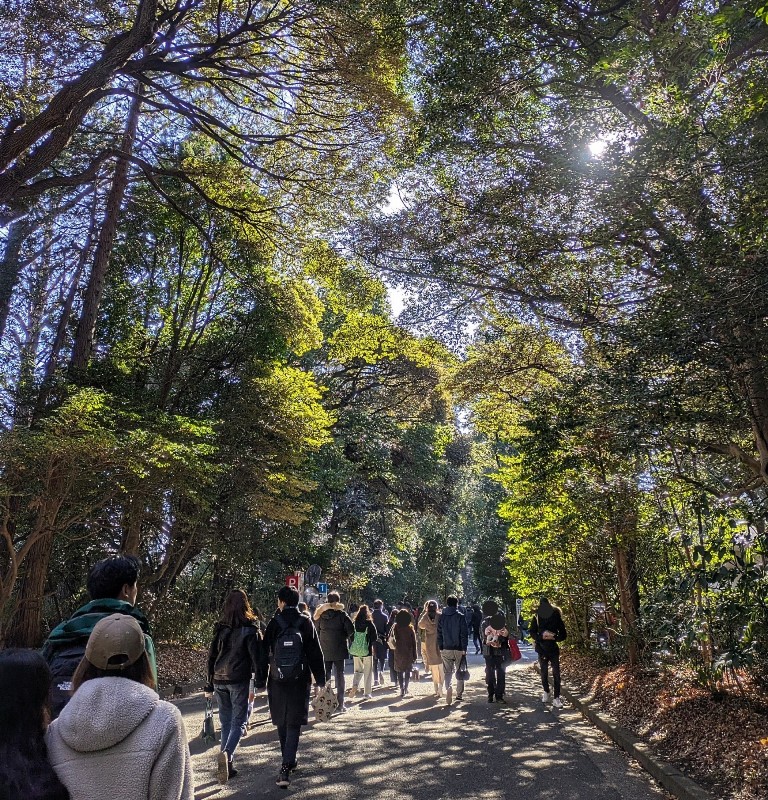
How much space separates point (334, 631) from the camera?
36.1 feet

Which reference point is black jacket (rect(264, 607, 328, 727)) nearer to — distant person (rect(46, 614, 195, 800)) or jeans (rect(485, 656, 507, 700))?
distant person (rect(46, 614, 195, 800))

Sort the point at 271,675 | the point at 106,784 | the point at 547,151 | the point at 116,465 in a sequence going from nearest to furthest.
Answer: the point at 106,784, the point at 271,675, the point at 547,151, the point at 116,465

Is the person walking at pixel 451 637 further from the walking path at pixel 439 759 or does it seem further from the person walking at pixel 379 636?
the person walking at pixel 379 636

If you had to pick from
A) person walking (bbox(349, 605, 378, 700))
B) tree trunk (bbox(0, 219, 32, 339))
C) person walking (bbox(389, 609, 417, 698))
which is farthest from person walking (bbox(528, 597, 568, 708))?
tree trunk (bbox(0, 219, 32, 339))

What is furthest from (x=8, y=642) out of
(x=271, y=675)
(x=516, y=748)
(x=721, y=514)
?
(x=721, y=514)

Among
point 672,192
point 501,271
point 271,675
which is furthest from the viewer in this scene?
point 501,271

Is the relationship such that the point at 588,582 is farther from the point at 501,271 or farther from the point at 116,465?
the point at 116,465

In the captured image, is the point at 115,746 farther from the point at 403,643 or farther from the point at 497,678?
the point at 403,643

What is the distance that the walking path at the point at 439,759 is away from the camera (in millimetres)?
6355

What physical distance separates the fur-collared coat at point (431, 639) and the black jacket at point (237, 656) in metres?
6.33

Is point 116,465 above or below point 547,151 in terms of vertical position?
below

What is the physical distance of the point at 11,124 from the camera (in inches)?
345

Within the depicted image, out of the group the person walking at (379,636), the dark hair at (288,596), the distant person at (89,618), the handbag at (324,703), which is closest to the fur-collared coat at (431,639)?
the person walking at (379,636)

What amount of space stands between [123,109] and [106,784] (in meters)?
16.4
